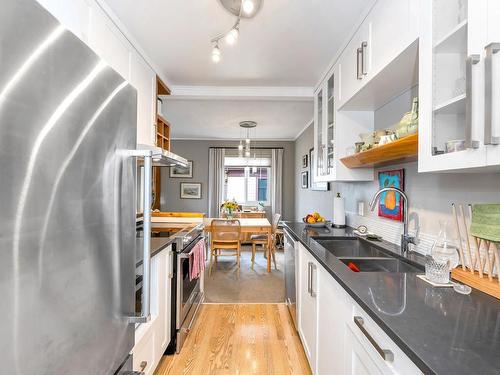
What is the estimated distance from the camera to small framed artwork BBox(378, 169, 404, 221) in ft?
5.98

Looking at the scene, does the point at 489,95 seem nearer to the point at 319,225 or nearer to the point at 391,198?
the point at 391,198

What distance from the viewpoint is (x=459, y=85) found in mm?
1031

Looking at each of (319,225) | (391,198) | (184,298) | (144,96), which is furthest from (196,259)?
(391,198)

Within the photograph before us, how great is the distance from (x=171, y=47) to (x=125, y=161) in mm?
1722

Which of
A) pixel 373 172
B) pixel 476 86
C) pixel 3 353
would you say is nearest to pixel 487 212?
pixel 476 86

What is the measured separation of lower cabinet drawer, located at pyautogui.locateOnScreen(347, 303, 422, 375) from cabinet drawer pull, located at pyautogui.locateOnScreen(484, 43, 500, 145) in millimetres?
636

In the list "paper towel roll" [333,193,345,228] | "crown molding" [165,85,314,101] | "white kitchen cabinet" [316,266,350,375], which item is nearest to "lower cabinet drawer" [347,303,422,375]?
"white kitchen cabinet" [316,266,350,375]

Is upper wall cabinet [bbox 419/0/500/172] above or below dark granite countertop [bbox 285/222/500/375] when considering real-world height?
above

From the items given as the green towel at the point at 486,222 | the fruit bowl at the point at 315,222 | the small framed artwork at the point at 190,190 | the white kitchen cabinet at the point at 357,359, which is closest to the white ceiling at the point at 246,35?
the green towel at the point at 486,222

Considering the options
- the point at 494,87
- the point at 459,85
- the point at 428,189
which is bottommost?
the point at 428,189

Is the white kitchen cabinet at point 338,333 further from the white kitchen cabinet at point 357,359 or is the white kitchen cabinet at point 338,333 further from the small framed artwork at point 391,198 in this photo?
the small framed artwork at point 391,198

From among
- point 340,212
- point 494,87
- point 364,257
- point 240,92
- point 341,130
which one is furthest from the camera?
point 240,92

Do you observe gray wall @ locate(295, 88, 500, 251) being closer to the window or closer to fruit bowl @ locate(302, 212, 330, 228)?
fruit bowl @ locate(302, 212, 330, 228)

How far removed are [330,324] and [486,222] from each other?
795mm
